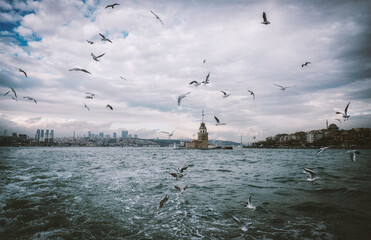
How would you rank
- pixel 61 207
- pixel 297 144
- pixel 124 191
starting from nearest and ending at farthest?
pixel 61 207 < pixel 124 191 < pixel 297 144

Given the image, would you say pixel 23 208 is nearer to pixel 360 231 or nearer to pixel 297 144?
pixel 360 231

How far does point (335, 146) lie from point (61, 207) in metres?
155

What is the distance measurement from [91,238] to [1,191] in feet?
28.5

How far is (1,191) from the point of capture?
9.95 meters

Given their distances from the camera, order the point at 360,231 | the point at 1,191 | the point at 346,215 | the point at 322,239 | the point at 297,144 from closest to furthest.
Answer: the point at 322,239 < the point at 360,231 < the point at 346,215 < the point at 1,191 < the point at 297,144

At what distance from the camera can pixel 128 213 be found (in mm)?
7102

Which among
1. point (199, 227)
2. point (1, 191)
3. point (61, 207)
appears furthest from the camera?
point (1, 191)

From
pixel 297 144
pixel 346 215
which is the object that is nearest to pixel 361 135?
pixel 297 144

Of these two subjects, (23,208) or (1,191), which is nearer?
(23,208)

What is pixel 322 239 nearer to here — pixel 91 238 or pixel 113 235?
pixel 113 235

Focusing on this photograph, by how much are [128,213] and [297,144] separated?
172723 millimetres

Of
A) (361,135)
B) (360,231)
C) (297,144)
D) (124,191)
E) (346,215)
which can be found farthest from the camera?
(297,144)

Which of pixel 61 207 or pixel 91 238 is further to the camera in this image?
pixel 61 207

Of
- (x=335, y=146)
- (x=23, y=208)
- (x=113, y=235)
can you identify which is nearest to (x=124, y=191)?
(x=23, y=208)
